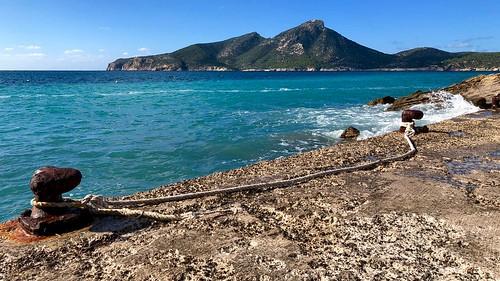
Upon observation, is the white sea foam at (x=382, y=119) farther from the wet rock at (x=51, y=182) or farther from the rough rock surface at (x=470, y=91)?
the wet rock at (x=51, y=182)

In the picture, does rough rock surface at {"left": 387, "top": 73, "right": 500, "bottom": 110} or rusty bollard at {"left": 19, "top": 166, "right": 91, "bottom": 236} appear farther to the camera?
rough rock surface at {"left": 387, "top": 73, "right": 500, "bottom": 110}

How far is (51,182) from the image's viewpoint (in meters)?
5.05

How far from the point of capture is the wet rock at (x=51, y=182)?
16.5 ft

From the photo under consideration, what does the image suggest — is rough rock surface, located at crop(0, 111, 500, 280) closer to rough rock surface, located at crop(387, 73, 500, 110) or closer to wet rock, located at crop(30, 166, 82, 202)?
wet rock, located at crop(30, 166, 82, 202)

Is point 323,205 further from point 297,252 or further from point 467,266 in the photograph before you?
point 467,266

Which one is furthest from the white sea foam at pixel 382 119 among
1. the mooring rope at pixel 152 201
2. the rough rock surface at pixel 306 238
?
the rough rock surface at pixel 306 238

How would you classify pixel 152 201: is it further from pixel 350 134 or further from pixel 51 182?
pixel 350 134

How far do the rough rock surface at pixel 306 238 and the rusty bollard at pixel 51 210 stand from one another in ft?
0.66

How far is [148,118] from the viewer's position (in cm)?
2694

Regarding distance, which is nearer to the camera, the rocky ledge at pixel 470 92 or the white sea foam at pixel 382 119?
the white sea foam at pixel 382 119

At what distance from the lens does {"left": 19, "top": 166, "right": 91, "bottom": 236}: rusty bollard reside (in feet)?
16.5

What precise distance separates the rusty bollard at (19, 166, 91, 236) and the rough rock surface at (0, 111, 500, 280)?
8.0 inches

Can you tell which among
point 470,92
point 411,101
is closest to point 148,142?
point 411,101

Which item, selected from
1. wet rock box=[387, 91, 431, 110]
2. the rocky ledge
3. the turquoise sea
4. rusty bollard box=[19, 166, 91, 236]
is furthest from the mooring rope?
wet rock box=[387, 91, 431, 110]
